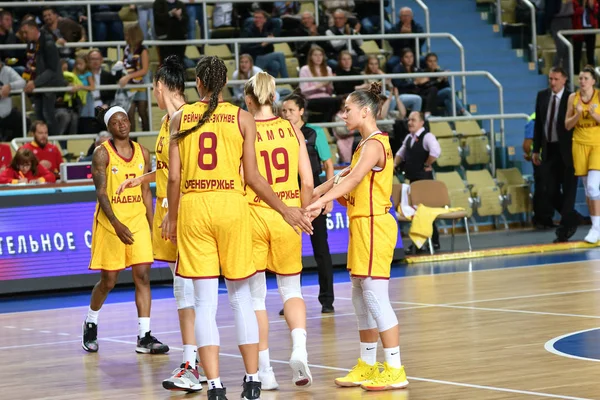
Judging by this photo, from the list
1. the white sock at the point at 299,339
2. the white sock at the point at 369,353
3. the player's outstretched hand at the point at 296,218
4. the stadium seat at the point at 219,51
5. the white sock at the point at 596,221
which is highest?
the stadium seat at the point at 219,51

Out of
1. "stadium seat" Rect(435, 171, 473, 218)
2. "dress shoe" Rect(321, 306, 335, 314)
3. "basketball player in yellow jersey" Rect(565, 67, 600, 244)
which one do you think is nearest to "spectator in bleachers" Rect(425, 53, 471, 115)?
"stadium seat" Rect(435, 171, 473, 218)

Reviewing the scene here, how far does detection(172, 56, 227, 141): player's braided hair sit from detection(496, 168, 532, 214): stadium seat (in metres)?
12.8

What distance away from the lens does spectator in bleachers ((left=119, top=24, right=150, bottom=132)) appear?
17.8 m

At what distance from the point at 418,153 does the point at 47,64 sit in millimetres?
5690

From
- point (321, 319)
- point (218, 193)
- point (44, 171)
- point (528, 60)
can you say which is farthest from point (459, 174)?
point (218, 193)

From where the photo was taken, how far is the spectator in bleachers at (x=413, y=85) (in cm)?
1962

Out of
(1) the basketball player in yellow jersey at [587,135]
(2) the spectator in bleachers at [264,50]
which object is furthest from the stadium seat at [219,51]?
(1) the basketball player in yellow jersey at [587,135]

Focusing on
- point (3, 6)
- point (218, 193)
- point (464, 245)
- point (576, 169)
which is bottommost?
point (464, 245)

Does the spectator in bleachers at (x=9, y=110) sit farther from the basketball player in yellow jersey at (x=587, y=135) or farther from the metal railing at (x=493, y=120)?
the basketball player in yellow jersey at (x=587, y=135)

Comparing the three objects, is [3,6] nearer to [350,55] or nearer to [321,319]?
[350,55]

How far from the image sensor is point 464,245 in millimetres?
17578

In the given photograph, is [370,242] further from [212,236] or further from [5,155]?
[5,155]

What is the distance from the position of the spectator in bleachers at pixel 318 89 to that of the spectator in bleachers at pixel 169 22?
6.85 feet

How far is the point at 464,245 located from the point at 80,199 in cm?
625
